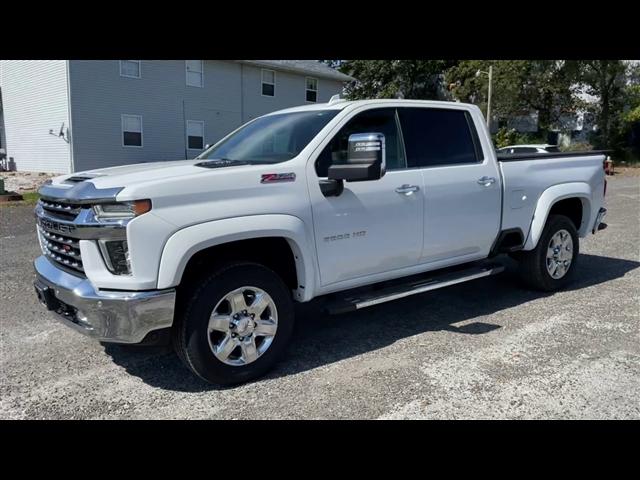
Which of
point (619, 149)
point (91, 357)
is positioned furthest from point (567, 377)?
point (619, 149)

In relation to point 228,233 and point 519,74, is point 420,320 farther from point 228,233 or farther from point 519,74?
point 519,74

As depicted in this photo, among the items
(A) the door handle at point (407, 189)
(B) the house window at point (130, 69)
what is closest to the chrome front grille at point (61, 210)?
(A) the door handle at point (407, 189)

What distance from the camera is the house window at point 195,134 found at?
2253cm

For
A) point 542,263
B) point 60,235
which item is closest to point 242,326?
point 60,235

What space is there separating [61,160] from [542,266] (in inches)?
757

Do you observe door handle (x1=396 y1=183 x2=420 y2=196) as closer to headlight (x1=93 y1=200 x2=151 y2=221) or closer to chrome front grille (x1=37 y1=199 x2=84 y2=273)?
headlight (x1=93 y1=200 x2=151 y2=221)

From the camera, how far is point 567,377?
12.4ft

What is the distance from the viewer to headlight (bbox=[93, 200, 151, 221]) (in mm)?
3195

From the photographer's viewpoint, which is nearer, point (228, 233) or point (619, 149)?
point (228, 233)

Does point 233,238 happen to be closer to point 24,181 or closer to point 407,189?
point 407,189

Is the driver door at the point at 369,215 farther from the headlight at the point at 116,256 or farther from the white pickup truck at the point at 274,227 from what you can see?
the headlight at the point at 116,256

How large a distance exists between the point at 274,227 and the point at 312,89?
24172mm

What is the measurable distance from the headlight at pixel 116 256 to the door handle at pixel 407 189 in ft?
7.29

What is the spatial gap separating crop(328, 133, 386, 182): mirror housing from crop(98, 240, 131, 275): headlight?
1.56m
